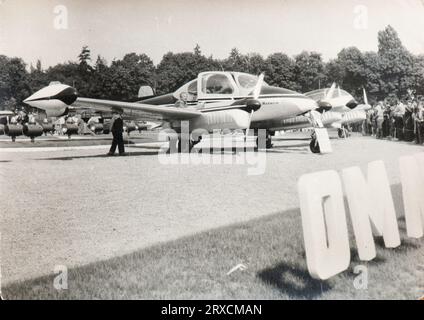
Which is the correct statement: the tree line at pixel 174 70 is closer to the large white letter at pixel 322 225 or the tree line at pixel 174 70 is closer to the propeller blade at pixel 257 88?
the propeller blade at pixel 257 88

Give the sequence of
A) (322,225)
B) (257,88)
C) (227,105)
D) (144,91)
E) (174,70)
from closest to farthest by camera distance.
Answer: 1. (322,225)
2. (174,70)
3. (144,91)
4. (227,105)
5. (257,88)

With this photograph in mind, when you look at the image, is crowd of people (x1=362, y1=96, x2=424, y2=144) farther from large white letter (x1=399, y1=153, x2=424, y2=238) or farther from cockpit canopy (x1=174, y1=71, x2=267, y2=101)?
large white letter (x1=399, y1=153, x2=424, y2=238)

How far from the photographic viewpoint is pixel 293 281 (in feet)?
9.71

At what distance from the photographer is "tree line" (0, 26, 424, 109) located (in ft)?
13.4

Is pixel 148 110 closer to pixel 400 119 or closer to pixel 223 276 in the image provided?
pixel 223 276

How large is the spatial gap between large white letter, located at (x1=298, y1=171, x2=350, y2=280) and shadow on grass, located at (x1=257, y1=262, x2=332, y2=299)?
0.18 meters

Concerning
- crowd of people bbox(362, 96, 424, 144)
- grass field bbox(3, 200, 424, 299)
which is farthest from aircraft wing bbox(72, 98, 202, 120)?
crowd of people bbox(362, 96, 424, 144)

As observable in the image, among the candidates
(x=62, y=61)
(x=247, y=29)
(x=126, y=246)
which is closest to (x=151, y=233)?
(x=126, y=246)

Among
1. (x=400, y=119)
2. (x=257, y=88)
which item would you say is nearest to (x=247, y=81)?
(x=257, y=88)

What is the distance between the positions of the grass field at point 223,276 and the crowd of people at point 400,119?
371 inches

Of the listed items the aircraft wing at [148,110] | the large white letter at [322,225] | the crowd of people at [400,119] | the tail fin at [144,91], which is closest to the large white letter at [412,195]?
the large white letter at [322,225]

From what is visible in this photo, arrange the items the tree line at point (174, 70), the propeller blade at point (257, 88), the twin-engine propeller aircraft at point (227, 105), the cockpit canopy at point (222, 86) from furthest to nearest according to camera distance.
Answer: the cockpit canopy at point (222, 86) < the propeller blade at point (257, 88) < the twin-engine propeller aircraft at point (227, 105) < the tree line at point (174, 70)

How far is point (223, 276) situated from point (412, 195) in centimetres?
219

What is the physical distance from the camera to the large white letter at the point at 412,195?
3777 millimetres
